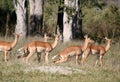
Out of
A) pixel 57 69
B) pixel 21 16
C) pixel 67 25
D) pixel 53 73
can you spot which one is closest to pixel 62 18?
pixel 21 16

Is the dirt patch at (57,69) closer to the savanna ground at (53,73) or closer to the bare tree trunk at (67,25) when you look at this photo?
the savanna ground at (53,73)

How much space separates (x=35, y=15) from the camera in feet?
92.2

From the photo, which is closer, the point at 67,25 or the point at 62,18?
the point at 67,25

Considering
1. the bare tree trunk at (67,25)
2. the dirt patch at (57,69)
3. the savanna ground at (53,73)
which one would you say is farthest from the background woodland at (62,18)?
the dirt patch at (57,69)

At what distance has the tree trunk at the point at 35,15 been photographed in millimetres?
27797

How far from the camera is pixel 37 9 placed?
27906 mm

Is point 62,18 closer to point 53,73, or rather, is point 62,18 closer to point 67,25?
point 67,25

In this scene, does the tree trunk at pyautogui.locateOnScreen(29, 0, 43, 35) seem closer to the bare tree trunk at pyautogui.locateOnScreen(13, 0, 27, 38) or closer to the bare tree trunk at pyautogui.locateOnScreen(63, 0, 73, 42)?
the bare tree trunk at pyautogui.locateOnScreen(13, 0, 27, 38)

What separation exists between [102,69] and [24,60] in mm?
3017

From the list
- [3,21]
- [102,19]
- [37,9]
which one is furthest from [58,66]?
[102,19]

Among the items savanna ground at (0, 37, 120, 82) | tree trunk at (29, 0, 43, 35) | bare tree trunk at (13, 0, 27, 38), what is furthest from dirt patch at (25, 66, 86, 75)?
tree trunk at (29, 0, 43, 35)

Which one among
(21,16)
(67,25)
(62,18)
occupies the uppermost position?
(21,16)

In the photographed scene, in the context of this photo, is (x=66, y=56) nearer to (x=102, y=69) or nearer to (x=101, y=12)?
(x=102, y=69)

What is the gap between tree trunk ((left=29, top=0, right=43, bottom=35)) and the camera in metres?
27.8
